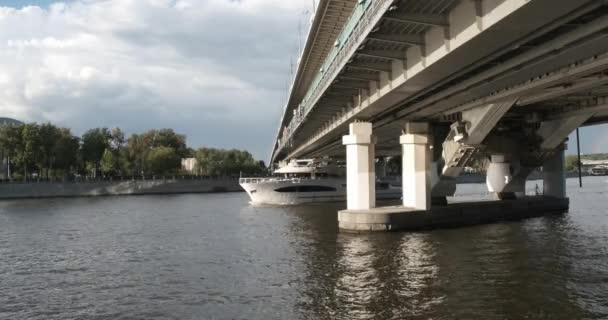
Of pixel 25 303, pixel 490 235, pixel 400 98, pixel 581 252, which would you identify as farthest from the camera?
pixel 490 235

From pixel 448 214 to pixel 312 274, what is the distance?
18.2 metres

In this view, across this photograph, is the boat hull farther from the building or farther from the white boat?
the building

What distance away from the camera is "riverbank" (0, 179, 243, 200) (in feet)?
336

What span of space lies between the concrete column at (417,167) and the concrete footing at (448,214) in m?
0.85

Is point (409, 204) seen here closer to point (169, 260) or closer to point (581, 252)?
point (581, 252)

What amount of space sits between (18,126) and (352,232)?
116691 mm

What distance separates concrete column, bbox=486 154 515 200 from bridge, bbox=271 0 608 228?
10 centimetres

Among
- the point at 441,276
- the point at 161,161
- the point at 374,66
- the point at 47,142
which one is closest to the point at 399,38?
the point at 374,66

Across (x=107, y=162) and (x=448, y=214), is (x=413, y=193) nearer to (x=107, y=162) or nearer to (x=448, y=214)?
(x=448, y=214)

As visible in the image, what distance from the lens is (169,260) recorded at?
78.3 feet

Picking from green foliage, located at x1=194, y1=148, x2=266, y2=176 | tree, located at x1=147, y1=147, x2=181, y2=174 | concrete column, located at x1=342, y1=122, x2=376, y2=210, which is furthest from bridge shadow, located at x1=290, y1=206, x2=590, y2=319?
green foliage, located at x1=194, y1=148, x2=266, y2=176

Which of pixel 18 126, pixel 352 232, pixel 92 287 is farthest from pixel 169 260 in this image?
pixel 18 126

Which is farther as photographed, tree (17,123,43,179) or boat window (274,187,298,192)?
tree (17,123,43,179)

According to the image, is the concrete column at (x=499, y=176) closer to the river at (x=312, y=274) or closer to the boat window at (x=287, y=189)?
the river at (x=312, y=274)
